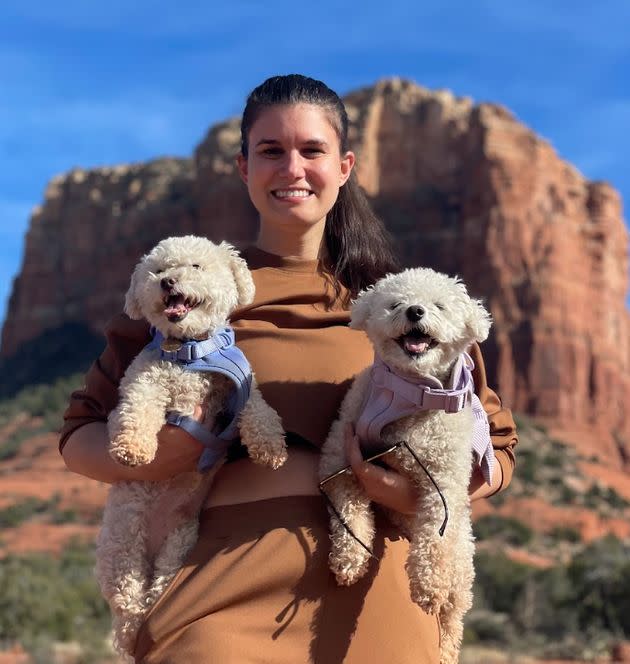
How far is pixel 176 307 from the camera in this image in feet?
12.1

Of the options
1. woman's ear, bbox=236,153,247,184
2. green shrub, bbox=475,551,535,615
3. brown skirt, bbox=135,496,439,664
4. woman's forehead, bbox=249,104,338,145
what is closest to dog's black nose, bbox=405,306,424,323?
brown skirt, bbox=135,496,439,664

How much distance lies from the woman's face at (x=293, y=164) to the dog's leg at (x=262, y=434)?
0.84 m

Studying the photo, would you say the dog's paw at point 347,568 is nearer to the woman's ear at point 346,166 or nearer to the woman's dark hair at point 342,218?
the woman's dark hair at point 342,218

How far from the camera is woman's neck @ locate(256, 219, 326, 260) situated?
432 cm

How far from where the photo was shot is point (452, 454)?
3.66m

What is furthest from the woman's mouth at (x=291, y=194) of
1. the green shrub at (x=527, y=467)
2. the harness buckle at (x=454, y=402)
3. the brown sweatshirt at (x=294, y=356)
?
the green shrub at (x=527, y=467)

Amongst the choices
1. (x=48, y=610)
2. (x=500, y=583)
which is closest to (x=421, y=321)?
(x=48, y=610)

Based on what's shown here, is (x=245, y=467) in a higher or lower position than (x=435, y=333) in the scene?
lower

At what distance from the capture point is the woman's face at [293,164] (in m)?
4.12

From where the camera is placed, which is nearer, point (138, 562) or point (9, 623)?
point (138, 562)

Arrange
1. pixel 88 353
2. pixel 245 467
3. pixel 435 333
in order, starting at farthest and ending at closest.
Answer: pixel 88 353, pixel 245 467, pixel 435 333

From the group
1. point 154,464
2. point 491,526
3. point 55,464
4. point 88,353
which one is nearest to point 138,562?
point 154,464

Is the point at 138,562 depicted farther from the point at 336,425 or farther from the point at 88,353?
the point at 88,353

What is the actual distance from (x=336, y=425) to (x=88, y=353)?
3070 inches
